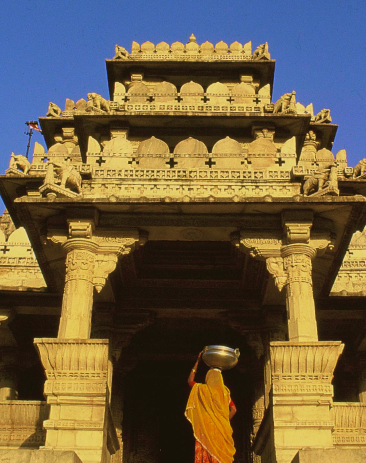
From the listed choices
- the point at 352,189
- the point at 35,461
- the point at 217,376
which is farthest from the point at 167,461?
the point at 352,189

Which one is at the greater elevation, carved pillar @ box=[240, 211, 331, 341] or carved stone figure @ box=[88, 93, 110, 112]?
carved stone figure @ box=[88, 93, 110, 112]

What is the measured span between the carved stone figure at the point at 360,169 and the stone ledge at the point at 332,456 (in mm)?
13882

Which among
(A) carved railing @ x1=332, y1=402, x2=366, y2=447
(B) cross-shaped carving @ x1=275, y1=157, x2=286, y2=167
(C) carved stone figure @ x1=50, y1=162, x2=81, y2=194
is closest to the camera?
(A) carved railing @ x1=332, y1=402, x2=366, y2=447

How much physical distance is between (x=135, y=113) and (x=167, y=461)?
11321 mm

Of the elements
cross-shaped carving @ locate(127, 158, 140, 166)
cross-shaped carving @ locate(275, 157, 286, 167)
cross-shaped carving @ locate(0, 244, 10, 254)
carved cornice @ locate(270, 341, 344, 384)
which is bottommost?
carved cornice @ locate(270, 341, 344, 384)

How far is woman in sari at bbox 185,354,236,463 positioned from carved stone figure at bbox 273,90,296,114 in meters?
12.1

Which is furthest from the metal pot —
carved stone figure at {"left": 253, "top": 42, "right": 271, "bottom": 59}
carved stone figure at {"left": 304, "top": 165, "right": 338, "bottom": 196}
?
carved stone figure at {"left": 253, "top": 42, "right": 271, "bottom": 59}

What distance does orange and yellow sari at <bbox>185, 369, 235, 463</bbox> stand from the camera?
1166cm

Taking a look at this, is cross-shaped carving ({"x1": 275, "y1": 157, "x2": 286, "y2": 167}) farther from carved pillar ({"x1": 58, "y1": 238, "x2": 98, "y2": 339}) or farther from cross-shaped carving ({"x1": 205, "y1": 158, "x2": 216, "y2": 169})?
carved pillar ({"x1": 58, "y1": 238, "x2": 98, "y2": 339})

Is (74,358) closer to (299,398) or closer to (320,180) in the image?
(299,398)

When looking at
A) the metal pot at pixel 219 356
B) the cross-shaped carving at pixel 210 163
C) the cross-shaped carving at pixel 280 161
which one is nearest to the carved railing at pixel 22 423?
A: the metal pot at pixel 219 356

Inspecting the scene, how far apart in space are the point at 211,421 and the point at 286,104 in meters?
13.7

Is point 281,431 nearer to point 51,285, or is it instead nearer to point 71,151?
point 51,285

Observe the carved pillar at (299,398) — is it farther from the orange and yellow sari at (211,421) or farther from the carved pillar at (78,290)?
the carved pillar at (78,290)
